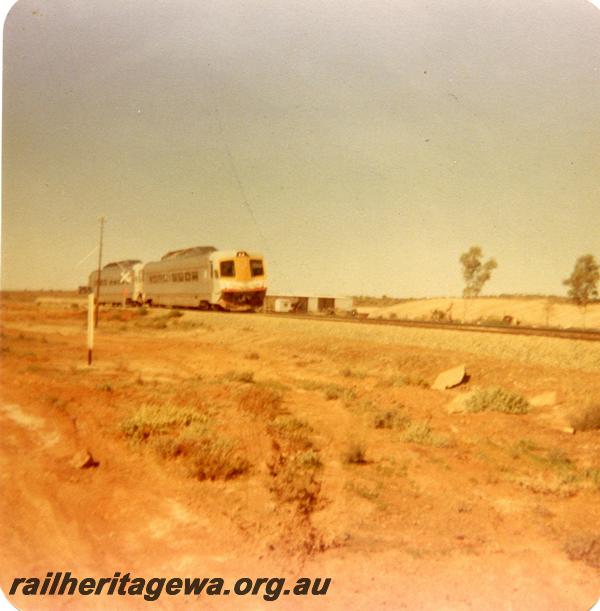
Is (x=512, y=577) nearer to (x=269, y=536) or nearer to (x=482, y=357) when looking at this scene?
(x=269, y=536)

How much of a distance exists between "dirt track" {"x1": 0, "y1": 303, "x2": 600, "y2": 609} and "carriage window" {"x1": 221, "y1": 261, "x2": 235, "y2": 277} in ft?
26.0

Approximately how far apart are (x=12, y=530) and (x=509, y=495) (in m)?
5.84

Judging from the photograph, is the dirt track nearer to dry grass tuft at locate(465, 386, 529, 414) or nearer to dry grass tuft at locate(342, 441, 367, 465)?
dry grass tuft at locate(342, 441, 367, 465)

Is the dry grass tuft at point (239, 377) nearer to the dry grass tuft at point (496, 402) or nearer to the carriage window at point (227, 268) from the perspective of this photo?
the dry grass tuft at point (496, 402)

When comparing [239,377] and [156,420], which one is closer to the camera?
[156,420]

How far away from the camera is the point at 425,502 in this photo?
20.5 ft

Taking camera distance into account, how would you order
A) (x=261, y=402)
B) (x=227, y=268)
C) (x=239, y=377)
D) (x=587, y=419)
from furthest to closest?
1. (x=227, y=268)
2. (x=239, y=377)
3. (x=261, y=402)
4. (x=587, y=419)

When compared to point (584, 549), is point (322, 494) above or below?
above

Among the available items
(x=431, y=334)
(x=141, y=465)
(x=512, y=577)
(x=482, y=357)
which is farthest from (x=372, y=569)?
(x=431, y=334)

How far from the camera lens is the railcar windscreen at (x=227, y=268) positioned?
18.8 meters

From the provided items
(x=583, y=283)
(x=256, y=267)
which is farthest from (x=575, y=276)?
(x=256, y=267)

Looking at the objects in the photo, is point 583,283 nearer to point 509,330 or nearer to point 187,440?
point 509,330

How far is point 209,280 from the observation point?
19312 mm

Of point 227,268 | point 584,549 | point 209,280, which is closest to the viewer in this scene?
point 584,549
